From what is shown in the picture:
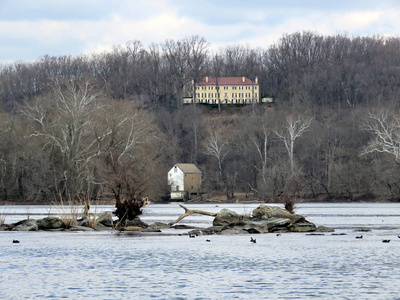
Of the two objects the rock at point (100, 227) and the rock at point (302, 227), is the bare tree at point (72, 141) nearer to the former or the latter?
the rock at point (100, 227)

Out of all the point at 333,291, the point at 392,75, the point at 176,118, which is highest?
the point at 392,75

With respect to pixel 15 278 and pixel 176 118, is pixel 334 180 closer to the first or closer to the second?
pixel 176 118

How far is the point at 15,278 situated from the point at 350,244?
1890 cm

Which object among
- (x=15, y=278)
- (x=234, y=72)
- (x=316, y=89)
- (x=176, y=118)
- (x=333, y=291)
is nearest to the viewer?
(x=333, y=291)

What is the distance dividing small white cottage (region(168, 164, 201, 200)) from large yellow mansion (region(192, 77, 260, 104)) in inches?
2240

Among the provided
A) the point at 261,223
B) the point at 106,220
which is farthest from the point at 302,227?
the point at 106,220

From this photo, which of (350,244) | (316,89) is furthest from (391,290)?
(316,89)

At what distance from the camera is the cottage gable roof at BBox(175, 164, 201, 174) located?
127875 mm

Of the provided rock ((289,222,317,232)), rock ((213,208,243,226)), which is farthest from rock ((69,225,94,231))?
rock ((289,222,317,232))

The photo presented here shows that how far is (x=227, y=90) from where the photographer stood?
7387 inches

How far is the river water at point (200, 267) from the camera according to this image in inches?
885

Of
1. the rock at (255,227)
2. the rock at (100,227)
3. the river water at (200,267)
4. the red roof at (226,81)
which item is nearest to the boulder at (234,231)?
the rock at (255,227)

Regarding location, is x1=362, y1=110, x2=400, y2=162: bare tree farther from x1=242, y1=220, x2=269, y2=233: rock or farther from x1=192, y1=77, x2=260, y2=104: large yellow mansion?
x1=192, y1=77, x2=260, y2=104: large yellow mansion

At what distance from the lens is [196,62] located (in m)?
175
